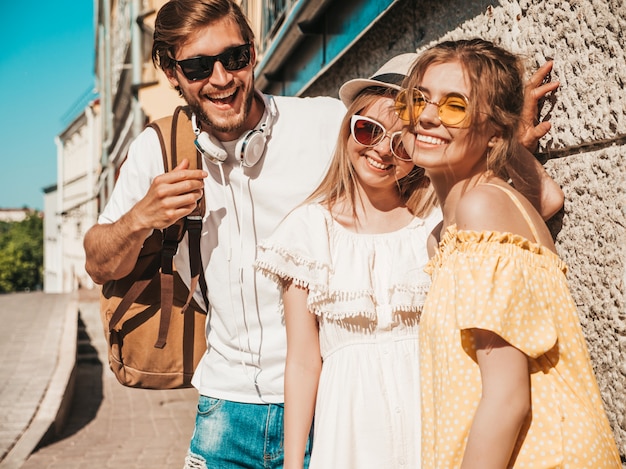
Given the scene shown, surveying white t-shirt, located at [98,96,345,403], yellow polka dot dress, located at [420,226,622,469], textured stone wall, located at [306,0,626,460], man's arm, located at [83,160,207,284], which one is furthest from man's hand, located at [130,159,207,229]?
textured stone wall, located at [306,0,626,460]

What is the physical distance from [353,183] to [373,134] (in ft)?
0.58

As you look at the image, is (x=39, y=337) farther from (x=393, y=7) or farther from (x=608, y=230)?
(x=608, y=230)

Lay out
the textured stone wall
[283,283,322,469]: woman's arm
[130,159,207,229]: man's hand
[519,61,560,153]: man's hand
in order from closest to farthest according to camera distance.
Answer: the textured stone wall < [283,283,322,469]: woman's arm < [519,61,560,153]: man's hand < [130,159,207,229]: man's hand

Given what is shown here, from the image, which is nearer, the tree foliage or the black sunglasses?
the black sunglasses

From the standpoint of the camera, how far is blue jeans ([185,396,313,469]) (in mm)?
2533

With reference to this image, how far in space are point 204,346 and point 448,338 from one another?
1480 millimetres

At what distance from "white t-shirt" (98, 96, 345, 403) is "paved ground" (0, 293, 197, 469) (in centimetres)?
463

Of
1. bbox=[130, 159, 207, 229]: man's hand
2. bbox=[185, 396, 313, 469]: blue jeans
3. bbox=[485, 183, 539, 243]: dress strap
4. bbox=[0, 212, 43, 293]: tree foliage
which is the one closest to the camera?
bbox=[485, 183, 539, 243]: dress strap

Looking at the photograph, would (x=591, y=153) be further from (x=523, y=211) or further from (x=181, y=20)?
(x=181, y=20)

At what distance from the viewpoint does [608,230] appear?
80.4 inches

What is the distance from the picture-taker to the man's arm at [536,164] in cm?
217

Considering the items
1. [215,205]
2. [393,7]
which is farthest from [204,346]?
[393,7]

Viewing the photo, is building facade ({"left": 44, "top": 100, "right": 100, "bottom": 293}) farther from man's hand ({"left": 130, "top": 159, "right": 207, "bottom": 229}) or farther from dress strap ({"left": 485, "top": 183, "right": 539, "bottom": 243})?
dress strap ({"left": 485, "top": 183, "right": 539, "bottom": 243})

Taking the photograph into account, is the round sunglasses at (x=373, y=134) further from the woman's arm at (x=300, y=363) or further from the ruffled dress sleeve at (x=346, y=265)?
the woman's arm at (x=300, y=363)
